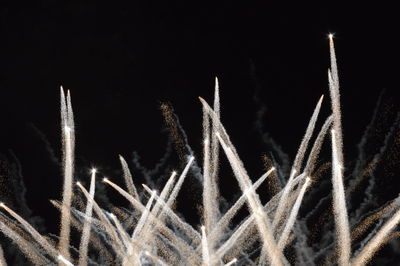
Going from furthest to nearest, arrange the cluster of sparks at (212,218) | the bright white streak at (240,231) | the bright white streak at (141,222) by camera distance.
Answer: the bright white streak at (240,231)
the bright white streak at (141,222)
the cluster of sparks at (212,218)

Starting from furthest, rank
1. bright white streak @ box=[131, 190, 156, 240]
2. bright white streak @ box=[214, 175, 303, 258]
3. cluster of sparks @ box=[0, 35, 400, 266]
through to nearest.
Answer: bright white streak @ box=[214, 175, 303, 258], bright white streak @ box=[131, 190, 156, 240], cluster of sparks @ box=[0, 35, 400, 266]

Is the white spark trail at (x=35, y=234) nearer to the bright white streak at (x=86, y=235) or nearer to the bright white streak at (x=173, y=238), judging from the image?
the bright white streak at (x=86, y=235)

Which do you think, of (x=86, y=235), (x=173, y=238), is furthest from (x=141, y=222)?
(x=173, y=238)

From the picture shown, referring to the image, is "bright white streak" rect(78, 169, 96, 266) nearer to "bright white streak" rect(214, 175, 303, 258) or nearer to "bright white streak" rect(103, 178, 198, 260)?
"bright white streak" rect(103, 178, 198, 260)

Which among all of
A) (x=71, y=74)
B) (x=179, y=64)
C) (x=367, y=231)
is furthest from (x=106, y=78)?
(x=367, y=231)

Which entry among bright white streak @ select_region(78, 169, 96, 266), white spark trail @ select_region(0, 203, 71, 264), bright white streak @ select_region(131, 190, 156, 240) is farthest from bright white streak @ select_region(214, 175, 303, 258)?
white spark trail @ select_region(0, 203, 71, 264)

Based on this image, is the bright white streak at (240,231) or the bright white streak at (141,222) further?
the bright white streak at (240,231)

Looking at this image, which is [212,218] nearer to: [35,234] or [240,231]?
[240,231]

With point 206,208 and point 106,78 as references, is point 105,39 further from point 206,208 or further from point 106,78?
point 206,208

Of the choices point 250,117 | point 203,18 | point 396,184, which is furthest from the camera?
point 250,117

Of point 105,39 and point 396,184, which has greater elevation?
point 105,39

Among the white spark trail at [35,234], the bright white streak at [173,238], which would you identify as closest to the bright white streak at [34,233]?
the white spark trail at [35,234]
